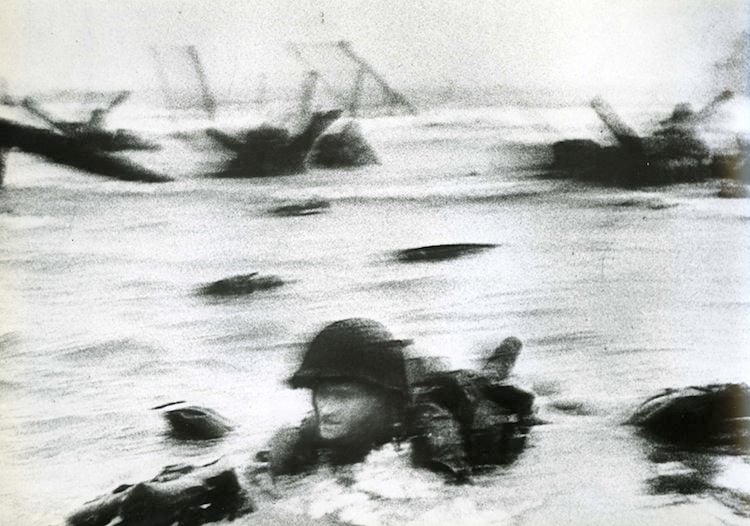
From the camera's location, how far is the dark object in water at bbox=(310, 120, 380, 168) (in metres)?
0.83

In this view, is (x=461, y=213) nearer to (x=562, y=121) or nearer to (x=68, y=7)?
(x=562, y=121)

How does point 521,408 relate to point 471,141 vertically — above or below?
below

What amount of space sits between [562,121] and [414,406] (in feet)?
1.32

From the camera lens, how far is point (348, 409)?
2.75 ft

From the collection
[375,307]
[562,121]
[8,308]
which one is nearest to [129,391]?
[8,308]

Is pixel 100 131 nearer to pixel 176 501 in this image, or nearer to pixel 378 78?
pixel 378 78

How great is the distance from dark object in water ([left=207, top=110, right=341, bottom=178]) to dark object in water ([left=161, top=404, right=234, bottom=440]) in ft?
0.95

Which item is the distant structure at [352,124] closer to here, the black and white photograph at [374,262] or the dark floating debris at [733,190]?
the black and white photograph at [374,262]

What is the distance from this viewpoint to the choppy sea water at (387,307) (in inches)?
31.9

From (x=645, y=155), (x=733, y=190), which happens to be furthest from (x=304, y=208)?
(x=733, y=190)

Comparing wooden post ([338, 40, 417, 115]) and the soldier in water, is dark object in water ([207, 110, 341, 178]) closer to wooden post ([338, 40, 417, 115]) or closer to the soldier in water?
wooden post ([338, 40, 417, 115])

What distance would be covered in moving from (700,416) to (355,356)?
1.48 ft

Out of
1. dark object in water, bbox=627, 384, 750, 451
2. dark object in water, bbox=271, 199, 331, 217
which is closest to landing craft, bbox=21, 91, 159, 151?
dark object in water, bbox=271, 199, 331, 217

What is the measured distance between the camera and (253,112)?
0.82 metres
